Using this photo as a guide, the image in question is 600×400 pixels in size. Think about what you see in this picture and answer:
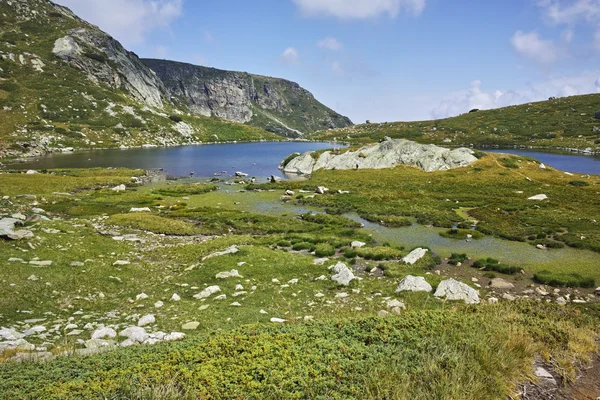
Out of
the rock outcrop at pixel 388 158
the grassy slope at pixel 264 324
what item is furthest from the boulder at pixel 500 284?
the rock outcrop at pixel 388 158

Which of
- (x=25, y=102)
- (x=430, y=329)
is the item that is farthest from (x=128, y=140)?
(x=430, y=329)

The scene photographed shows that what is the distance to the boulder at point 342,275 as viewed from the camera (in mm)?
21109

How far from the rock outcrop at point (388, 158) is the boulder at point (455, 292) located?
235 feet

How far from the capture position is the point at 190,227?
1510 inches

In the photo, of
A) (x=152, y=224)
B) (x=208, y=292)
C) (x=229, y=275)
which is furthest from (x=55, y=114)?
(x=208, y=292)

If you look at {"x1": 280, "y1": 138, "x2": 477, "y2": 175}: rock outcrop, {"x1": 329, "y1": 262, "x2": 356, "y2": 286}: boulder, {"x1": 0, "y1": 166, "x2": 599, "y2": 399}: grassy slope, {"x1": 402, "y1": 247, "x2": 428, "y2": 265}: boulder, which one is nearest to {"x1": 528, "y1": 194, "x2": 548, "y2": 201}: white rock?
{"x1": 280, "y1": 138, "x2": 477, "y2": 175}: rock outcrop

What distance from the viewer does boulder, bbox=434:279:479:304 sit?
61.9 feet

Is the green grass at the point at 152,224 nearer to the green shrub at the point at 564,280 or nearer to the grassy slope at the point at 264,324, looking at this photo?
the grassy slope at the point at 264,324

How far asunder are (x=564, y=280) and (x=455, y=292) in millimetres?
11152

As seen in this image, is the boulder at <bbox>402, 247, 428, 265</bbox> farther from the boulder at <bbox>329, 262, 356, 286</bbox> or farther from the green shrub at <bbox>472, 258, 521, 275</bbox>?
the boulder at <bbox>329, 262, 356, 286</bbox>

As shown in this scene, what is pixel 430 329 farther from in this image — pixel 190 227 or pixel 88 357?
pixel 190 227

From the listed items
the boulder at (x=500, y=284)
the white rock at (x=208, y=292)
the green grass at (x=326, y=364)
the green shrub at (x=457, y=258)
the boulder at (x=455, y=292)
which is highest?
the green grass at (x=326, y=364)

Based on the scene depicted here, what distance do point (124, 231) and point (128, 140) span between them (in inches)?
6447

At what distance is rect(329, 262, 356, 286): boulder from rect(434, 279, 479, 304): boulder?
5.14m
